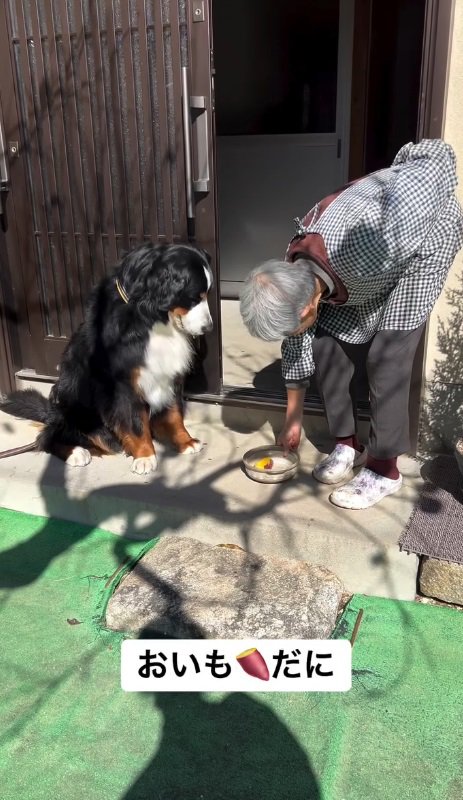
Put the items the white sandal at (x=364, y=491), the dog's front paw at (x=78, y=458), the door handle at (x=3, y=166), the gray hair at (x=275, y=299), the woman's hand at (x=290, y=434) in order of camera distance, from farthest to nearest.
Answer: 1. the door handle at (x=3, y=166)
2. the dog's front paw at (x=78, y=458)
3. the woman's hand at (x=290, y=434)
4. the white sandal at (x=364, y=491)
5. the gray hair at (x=275, y=299)

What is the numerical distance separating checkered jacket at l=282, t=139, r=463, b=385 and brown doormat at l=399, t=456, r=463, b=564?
678 mm

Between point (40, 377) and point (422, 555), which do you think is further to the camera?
point (40, 377)

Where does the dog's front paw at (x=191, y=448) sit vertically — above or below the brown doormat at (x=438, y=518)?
below

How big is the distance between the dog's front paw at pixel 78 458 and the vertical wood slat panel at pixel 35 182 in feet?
2.86

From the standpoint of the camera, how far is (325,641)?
180cm

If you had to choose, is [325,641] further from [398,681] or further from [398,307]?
[398,307]

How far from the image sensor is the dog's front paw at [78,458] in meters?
2.84

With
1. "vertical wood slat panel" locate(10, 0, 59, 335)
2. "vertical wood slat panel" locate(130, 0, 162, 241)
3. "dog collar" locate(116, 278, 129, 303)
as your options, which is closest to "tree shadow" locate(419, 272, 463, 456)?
"dog collar" locate(116, 278, 129, 303)

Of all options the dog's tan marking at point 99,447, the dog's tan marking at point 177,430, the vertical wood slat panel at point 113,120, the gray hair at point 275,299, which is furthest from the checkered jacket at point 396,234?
the dog's tan marking at point 99,447

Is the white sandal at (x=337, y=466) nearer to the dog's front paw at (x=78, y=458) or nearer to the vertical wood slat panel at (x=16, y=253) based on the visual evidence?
the dog's front paw at (x=78, y=458)

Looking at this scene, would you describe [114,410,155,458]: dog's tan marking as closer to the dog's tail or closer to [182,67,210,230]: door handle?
the dog's tail

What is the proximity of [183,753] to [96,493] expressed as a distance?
4.06 feet

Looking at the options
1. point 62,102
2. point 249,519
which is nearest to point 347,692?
point 249,519

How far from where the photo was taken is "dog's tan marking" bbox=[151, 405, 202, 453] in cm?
289
